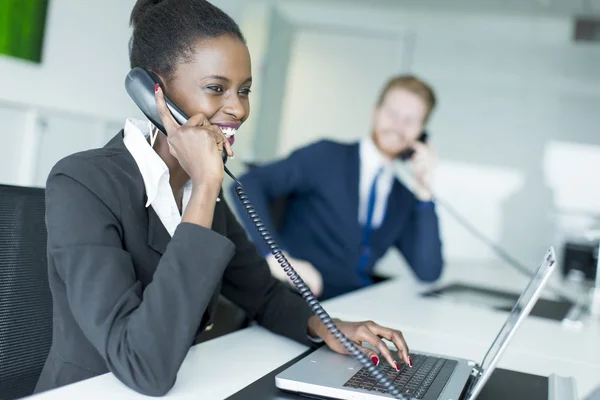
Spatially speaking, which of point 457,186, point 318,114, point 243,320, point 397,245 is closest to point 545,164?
point 457,186

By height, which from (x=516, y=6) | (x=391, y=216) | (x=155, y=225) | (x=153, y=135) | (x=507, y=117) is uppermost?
(x=516, y=6)

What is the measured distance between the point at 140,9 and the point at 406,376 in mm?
773

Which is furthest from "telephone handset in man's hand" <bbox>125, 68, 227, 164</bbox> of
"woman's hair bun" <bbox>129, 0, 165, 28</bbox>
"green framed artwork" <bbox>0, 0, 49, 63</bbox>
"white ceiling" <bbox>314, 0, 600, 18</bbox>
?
"white ceiling" <bbox>314, 0, 600, 18</bbox>

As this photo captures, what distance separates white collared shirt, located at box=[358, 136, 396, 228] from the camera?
2.62 m

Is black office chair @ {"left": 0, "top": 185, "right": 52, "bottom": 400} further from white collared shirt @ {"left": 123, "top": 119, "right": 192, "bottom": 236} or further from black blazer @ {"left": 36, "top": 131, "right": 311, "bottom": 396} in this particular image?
white collared shirt @ {"left": 123, "top": 119, "right": 192, "bottom": 236}

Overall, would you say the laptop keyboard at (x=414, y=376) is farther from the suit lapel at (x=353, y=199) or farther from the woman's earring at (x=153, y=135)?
the suit lapel at (x=353, y=199)

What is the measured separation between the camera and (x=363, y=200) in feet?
8.57

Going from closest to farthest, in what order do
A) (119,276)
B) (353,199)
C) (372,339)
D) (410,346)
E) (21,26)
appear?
(119,276), (372,339), (410,346), (21,26), (353,199)

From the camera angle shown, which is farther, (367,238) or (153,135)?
(367,238)

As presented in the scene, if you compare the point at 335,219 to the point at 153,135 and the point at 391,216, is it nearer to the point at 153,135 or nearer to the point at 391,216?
the point at 391,216

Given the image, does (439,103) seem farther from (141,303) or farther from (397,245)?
(141,303)

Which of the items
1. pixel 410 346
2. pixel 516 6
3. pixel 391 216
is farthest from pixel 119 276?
pixel 516 6

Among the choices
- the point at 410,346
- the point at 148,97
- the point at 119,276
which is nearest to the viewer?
the point at 119,276

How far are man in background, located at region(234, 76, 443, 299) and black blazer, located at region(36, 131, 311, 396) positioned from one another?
4.59ft
